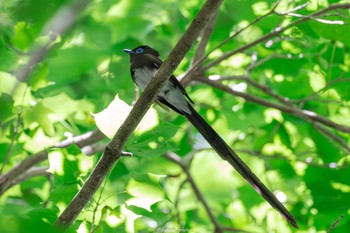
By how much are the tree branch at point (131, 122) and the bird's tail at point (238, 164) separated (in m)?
0.87

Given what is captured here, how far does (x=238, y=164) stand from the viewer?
2967 mm

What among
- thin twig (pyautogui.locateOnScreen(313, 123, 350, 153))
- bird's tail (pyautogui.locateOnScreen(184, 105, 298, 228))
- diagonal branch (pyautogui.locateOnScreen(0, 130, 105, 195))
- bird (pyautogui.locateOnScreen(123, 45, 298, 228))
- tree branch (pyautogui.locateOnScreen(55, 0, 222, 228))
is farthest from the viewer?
thin twig (pyautogui.locateOnScreen(313, 123, 350, 153))

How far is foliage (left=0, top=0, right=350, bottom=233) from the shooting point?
3.03 metres

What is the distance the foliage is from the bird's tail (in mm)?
280

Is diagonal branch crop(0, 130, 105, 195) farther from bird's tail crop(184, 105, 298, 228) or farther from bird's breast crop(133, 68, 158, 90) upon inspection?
bird's tail crop(184, 105, 298, 228)

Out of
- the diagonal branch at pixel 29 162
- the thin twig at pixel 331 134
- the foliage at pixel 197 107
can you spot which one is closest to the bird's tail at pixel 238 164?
the foliage at pixel 197 107

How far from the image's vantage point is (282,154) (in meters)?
4.55

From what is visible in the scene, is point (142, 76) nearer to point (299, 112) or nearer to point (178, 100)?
point (178, 100)

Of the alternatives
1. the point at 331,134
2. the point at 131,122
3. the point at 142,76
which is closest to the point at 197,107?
the point at 142,76

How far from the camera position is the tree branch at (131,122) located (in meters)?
2.17

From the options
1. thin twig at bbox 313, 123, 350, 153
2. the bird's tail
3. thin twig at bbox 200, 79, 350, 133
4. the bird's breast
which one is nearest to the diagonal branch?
the bird's breast

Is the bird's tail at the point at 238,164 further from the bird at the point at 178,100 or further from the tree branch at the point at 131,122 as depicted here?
the tree branch at the point at 131,122

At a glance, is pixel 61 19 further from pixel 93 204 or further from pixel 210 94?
pixel 210 94

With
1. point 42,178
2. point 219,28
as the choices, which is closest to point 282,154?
point 219,28
